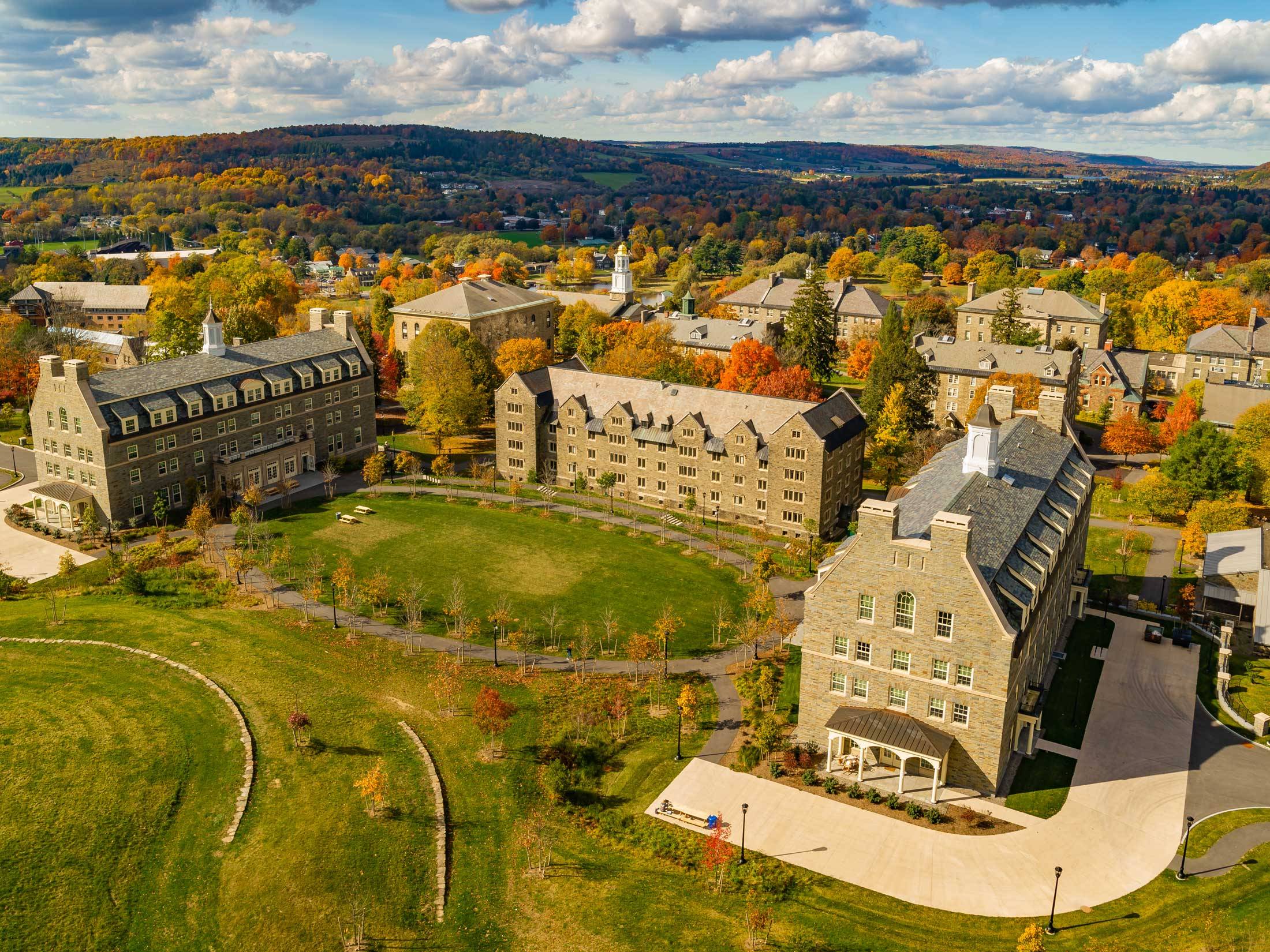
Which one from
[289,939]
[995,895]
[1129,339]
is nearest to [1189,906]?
[995,895]

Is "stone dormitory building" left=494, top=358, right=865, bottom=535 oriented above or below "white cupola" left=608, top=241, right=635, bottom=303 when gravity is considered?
below

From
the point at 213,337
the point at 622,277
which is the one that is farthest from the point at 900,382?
the point at 213,337

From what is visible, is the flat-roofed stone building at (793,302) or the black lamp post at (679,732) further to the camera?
the flat-roofed stone building at (793,302)

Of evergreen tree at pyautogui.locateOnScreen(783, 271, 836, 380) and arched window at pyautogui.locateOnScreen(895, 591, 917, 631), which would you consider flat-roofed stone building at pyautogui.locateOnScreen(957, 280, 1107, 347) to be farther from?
arched window at pyautogui.locateOnScreen(895, 591, 917, 631)

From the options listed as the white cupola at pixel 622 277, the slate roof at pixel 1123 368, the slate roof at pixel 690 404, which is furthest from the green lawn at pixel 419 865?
the white cupola at pixel 622 277

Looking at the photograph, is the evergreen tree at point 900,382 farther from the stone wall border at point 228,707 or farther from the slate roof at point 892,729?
the stone wall border at point 228,707

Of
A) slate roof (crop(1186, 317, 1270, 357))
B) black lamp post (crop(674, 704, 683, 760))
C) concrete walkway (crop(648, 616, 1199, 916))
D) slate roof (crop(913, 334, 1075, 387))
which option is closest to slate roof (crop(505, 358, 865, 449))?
slate roof (crop(913, 334, 1075, 387))
